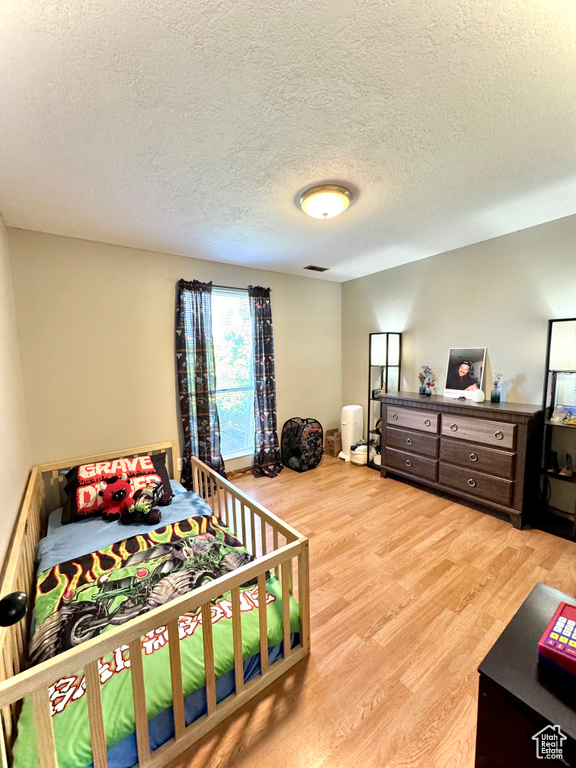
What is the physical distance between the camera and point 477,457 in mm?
2703

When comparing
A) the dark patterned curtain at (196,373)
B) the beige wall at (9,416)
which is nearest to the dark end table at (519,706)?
the beige wall at (9,416)

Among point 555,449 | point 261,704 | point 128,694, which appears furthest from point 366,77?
point 555,449

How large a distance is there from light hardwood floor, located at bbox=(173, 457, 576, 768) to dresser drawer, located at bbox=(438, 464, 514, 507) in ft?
0.61

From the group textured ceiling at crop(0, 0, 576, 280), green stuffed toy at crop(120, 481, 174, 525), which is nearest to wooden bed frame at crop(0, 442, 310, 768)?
green stuffed toy at crop(120, 481, 174, 525)

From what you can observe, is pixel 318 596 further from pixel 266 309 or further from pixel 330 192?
pixel 266 309

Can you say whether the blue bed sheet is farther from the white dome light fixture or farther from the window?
the white dome light fixture

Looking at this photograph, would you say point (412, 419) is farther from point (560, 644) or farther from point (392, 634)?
point (560, 644)

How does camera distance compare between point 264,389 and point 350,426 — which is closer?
point 264,389

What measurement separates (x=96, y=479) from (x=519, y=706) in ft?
8.57

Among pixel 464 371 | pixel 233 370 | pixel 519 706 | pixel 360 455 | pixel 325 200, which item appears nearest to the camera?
pixel 519 706

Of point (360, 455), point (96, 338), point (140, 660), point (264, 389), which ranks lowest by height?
point (360, 455)

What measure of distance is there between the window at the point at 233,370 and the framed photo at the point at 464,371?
224 centimetres

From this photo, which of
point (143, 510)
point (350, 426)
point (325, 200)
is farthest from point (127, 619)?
point (350, 426)

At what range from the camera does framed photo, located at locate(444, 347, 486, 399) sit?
3049 mm
